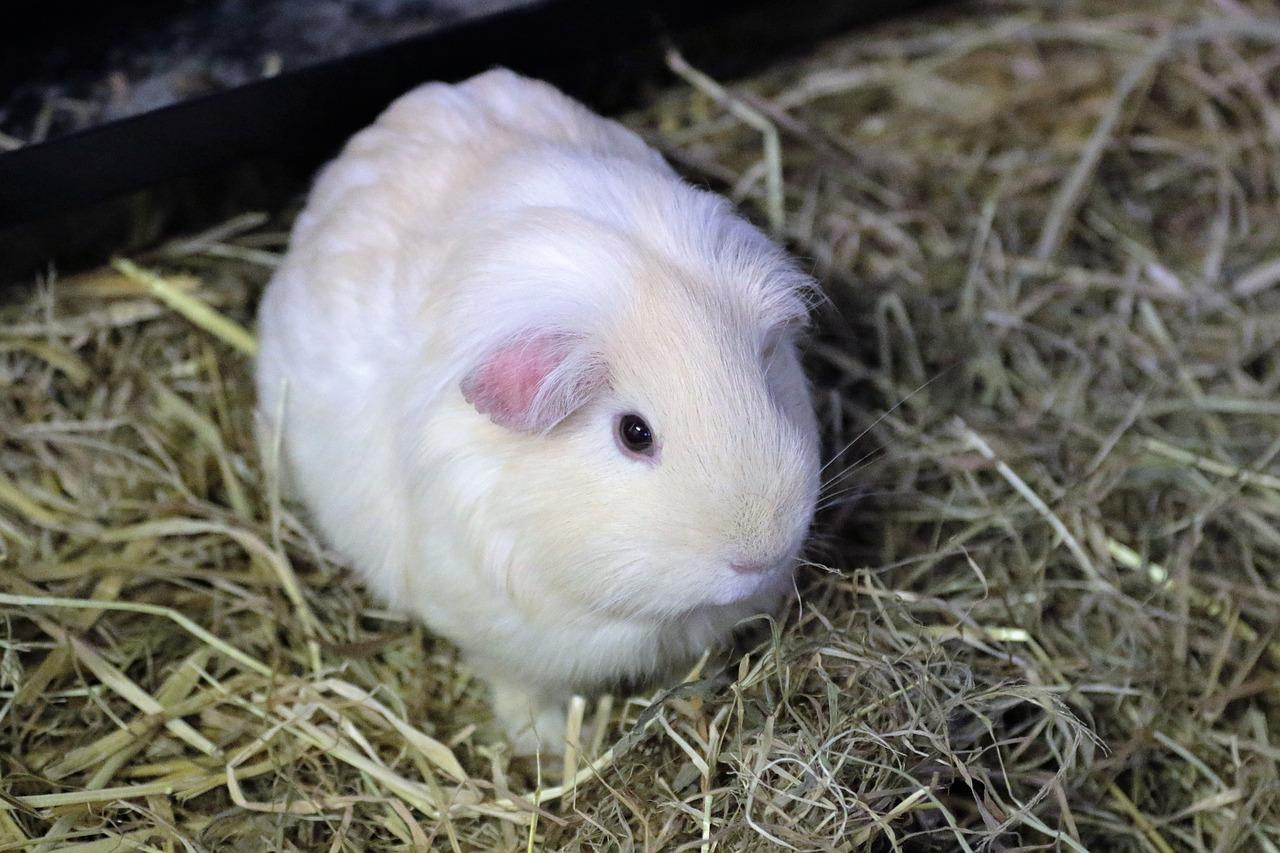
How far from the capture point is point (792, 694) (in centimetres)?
225

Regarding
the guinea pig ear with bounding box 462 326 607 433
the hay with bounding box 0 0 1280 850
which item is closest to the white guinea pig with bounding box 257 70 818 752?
the guinea pig ear with bounding box 462 326 607 433

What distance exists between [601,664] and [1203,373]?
6.77 ft

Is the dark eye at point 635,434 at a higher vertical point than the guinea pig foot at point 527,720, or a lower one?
higher

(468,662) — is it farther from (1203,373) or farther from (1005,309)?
(1203,373)

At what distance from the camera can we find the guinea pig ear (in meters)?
1.95

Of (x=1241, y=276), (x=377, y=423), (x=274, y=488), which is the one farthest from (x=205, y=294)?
(x=1241, y=276)

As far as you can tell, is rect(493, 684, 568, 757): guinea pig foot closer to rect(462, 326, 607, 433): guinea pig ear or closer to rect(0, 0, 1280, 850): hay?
rect(0, 0, 1280, 850): hay

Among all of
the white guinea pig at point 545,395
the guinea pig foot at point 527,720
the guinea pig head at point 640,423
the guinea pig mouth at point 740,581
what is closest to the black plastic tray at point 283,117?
the white guinea pig at point 545,395

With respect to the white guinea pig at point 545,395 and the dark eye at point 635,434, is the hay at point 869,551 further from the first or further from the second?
the dark eye at point 635,434

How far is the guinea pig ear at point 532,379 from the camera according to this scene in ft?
6.39

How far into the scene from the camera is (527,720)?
2.64 meters

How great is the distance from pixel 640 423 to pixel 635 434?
22mm

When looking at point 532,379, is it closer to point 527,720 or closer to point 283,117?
point 527,720

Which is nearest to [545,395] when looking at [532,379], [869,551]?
[532,379]
